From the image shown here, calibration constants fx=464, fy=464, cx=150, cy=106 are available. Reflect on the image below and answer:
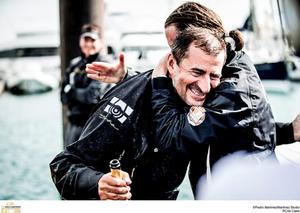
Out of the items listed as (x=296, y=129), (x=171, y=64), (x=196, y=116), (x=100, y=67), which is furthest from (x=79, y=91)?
(x=296, y=129)

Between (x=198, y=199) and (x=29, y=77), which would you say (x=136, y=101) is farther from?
(x=29, y=77)

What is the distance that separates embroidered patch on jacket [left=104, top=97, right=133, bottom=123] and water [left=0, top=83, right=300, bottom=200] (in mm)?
662

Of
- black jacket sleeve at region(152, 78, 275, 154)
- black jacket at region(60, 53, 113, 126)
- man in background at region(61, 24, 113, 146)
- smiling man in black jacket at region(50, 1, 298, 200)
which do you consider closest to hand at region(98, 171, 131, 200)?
smiling man in black jacket at region(50, 1, 298, 200)

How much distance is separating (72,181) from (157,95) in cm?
35

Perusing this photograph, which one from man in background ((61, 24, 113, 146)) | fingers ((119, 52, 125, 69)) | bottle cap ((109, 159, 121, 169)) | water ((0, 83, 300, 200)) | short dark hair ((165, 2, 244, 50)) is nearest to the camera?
bottle cap ((109, 159, 121, 169))

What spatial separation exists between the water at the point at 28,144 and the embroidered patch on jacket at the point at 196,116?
0.56 metres

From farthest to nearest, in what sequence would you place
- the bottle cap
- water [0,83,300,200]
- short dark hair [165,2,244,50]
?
1. water [0,83,300,200]
2. short dark hair [165,2,244,50]
3. the bottle cap

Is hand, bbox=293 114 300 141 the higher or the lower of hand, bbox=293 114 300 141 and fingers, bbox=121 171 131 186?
the higher

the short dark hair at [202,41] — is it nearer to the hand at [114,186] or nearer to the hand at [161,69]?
the hand at [161,69]

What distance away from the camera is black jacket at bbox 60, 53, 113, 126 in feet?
7.19

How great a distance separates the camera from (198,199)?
150 cm

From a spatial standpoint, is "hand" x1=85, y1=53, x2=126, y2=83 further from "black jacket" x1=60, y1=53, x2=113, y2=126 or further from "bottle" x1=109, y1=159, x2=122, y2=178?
"black jacket" x1=60, y1=53, x2=113, y2=126

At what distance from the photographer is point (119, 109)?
4.35ft

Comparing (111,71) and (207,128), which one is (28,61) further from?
(207,128)
